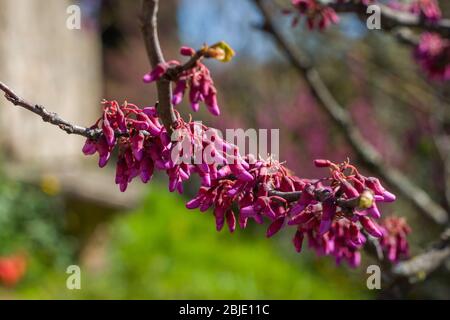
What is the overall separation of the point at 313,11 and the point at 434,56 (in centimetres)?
77

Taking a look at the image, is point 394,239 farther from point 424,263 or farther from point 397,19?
point 397,19

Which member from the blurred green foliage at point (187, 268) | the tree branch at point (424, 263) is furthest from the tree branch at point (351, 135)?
the blurred green foliage at point (187, 268)

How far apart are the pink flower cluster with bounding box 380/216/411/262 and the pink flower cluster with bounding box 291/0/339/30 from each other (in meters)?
0.75

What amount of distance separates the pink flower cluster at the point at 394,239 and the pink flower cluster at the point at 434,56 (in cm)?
98

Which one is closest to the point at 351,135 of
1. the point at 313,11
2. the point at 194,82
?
the point at 313,11

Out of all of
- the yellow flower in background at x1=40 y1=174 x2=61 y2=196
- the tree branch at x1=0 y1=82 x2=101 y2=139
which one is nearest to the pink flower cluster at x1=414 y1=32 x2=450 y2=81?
the tree branch at x1=0 y1=82 x2=101 y2=139

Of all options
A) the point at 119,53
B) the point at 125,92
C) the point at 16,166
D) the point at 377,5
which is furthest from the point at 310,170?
the point at 119,53

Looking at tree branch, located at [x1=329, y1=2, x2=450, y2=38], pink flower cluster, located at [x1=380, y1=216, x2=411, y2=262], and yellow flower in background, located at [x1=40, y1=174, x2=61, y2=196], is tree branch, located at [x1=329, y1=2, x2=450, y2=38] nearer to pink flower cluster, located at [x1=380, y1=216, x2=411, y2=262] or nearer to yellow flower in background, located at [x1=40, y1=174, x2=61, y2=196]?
pink flower cluster, located at [x1=380, y1=216, x2=411, y2=262]

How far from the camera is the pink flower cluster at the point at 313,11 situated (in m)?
2.26

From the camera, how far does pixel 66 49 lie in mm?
8258

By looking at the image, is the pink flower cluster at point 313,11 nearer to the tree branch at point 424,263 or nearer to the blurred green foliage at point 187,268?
the tree branch at point 424,263

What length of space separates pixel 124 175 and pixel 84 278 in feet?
14.8

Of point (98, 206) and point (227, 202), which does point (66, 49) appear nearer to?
point (98, 206)


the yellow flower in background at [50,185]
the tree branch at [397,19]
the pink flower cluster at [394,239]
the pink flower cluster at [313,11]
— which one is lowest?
the pink flower cluster at [394,239]
